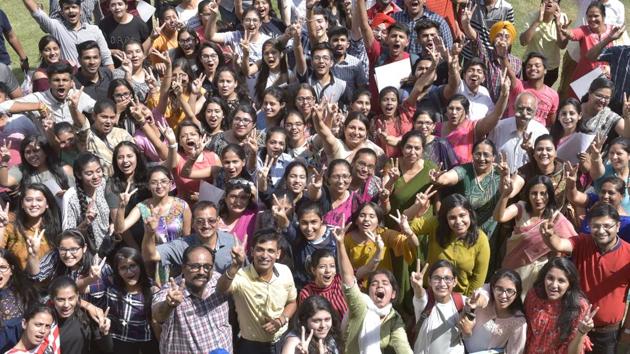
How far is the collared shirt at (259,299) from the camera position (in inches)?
299

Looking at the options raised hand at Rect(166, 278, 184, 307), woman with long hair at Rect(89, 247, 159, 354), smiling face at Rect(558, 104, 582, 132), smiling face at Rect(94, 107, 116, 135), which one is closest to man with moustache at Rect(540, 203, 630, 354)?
smiling face at Rect(558, 104, 582, 132)

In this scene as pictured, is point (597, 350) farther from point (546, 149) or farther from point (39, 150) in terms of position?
point (39, 150)

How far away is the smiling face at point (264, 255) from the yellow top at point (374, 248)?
77 centimetres

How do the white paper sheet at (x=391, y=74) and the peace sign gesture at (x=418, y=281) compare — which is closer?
the peace sign gesture at (x=418, y=281)

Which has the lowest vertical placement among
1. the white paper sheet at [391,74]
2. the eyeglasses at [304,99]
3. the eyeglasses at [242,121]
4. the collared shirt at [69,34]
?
the white paper sheet at [391,74]

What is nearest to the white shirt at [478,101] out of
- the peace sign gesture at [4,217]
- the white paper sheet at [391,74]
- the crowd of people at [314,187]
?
the crowd of people at [314,187]

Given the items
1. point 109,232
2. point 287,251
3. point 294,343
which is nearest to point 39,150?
point 109,232

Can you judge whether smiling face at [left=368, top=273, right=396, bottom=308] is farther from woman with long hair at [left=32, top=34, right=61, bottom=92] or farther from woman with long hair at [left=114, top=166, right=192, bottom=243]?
woman with long hair at [left=32, top=34, right=61, bottom=92]

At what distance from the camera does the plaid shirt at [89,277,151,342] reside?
769 cm

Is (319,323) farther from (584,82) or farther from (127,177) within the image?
(584,82)

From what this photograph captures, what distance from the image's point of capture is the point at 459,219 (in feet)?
26.0

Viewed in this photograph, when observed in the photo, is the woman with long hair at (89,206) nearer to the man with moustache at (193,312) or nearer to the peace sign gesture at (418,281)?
the man with moustache at (193,312)

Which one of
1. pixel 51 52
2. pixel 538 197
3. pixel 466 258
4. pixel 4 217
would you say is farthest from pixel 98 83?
pixel 538 197

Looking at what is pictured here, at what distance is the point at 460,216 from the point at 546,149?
4.07 ft
